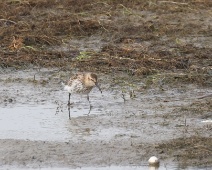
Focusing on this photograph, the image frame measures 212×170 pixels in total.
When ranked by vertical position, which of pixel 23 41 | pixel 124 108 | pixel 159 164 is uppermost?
pixel 159 164

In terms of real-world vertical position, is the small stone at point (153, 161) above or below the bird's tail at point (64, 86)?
above

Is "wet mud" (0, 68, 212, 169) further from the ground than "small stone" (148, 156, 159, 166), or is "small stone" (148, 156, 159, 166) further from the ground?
"small stone" (148, 156, 159, 166)

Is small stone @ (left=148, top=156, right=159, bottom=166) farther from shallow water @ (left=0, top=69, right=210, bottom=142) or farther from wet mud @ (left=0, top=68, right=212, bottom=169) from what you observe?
shallow water @ (left=0, top=69, right=210, bottom=142)

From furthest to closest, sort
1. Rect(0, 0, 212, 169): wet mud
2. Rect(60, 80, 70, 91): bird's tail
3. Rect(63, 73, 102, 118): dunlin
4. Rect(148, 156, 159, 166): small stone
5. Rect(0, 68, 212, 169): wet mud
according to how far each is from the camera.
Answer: Rect(60, 80, 70, 91): bird's tail, Rect(63, 73, 102, 118): dunlin, Rect(0, 0, 212, 169): wet mud, Rect(0, 68, 212, 169): wet mud, Rect(148, 156, 159, 166): small stone

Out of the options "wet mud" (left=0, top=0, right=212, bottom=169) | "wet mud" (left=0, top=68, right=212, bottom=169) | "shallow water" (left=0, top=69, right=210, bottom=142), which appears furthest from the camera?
"shallow water" (left=0, top=69, right=210, bottom=142)

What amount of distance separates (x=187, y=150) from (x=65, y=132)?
6.12 feet

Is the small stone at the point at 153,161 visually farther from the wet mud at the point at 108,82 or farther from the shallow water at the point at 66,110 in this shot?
the shallow water at the point at 66,110

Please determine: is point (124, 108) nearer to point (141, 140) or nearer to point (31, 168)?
point (141, 140)

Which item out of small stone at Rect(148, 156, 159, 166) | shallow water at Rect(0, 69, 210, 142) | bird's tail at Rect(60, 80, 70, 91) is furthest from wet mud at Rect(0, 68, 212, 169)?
small stone at Rect(148, 156, 159, 166)

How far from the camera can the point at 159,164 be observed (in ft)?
33.9

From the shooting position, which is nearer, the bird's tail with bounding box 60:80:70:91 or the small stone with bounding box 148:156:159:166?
the small stone with bounding box 148:156:159:166

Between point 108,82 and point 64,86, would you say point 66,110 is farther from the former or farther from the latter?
point 108,82

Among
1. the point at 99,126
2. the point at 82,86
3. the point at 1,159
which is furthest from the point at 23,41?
the point at 1,159

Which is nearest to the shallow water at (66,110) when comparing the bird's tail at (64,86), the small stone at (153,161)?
the bird's tail at (64,86)
